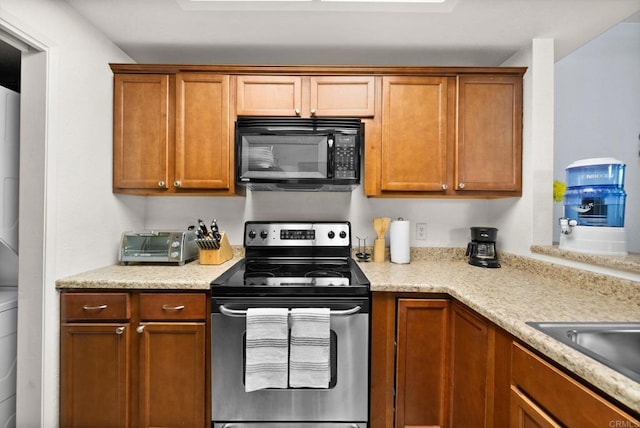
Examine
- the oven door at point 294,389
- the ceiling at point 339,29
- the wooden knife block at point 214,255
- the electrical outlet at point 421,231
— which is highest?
the ceiling at point 339,29

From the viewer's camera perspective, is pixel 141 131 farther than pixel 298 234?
No

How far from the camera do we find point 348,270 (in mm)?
1772

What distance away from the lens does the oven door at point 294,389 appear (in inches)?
54.8

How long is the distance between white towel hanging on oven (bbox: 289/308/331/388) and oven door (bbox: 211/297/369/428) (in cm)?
9

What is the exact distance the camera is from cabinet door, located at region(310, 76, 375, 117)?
1.83 meters

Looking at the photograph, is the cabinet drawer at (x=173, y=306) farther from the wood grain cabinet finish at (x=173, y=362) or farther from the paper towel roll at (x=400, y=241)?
the paper towel roll at (x=400, y=241)

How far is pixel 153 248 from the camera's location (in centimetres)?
179

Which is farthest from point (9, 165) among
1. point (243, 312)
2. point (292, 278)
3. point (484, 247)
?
point (484, 247)

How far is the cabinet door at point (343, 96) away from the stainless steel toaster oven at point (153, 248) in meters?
1.19

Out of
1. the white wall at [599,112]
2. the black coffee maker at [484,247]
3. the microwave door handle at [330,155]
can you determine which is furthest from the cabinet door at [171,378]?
the white wall at [599,112]

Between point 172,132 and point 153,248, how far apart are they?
746mm

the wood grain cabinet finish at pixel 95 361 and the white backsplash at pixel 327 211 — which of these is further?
the white backsplash at pixel 327 211

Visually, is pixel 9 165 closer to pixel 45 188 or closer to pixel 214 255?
pixel 45 188

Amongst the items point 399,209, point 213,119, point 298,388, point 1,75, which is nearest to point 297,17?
point 213,119
